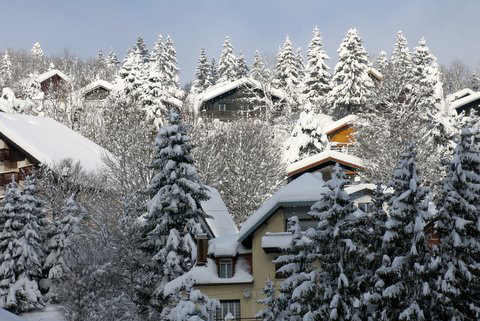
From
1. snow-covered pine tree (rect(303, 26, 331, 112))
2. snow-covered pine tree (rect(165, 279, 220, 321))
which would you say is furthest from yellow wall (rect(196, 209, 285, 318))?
snow-covered pine tree (rect(303, 26, 331, 112))

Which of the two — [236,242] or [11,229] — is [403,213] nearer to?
[236,242]

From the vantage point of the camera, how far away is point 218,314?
106 ft

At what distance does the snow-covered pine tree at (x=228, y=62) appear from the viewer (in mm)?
105625

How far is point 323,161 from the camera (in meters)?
46.0

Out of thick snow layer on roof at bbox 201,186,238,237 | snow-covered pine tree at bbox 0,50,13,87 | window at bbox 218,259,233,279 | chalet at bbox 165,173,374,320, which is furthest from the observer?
snow-covered pine tree at bbox 0,50,13,87

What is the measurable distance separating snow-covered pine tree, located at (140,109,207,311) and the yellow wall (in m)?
2.75

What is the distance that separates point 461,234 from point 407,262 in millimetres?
2058

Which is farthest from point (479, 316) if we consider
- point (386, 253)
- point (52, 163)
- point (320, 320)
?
point (52, 163)

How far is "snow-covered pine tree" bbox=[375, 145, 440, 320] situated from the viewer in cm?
2148

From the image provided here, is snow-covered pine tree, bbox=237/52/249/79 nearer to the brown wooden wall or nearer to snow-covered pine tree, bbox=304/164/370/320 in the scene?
the brown wooden wall

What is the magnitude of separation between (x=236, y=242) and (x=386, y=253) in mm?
12238

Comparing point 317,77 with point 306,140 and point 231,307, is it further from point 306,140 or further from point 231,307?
point 231,307

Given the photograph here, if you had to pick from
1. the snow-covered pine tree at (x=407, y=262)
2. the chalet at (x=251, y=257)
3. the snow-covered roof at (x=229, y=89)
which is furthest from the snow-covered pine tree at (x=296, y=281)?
the snow-covered roof at (x=229, y=89)

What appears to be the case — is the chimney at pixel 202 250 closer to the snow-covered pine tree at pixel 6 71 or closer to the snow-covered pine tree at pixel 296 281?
the snow-covered pine tree at pixel 296 281
